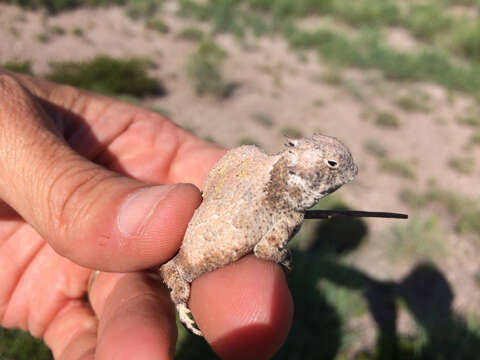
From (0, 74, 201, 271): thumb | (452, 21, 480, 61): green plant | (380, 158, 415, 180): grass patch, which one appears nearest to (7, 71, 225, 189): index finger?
(0, 74, 201, 271): thumb

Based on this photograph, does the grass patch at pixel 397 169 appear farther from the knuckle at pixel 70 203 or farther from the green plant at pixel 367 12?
the green plant at pixel 367 12

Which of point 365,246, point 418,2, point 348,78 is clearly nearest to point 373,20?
point 418,2

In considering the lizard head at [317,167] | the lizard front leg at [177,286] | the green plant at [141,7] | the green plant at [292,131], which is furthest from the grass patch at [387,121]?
the green plant at [141,7]

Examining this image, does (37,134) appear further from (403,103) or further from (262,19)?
(262,19)

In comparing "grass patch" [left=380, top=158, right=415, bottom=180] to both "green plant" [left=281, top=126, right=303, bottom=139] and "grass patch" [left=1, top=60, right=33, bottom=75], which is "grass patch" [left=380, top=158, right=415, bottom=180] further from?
"grass patch" [left=1, top=60, right=33, bottom=75]

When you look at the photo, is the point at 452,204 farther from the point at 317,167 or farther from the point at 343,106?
the point at 317,167

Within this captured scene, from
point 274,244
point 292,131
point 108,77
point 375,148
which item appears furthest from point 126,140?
point 108,77
